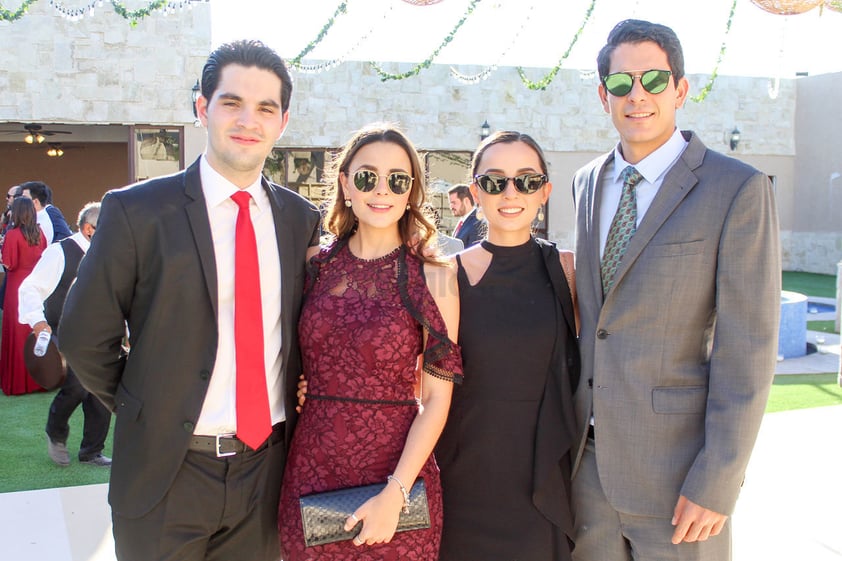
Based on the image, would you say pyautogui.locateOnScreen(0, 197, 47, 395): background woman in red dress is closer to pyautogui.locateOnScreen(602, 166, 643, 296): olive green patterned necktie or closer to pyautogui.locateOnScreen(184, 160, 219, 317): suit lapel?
pyautogui.locateOnScreen(184, 160, 219, 317): suit lapel

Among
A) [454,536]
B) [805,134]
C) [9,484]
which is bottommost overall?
[9,484]

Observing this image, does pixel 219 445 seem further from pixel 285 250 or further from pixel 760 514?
pixel 760 514

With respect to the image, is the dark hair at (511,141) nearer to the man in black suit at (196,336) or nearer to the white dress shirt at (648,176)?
the white dress shirt at (648,176)

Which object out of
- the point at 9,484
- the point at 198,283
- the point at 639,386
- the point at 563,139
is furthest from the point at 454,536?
the point at 563,139

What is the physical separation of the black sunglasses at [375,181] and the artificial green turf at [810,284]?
17.6 meters

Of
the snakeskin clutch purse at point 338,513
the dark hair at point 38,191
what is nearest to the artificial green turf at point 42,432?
the dark hair at point 38,191

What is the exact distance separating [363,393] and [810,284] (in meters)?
20.5

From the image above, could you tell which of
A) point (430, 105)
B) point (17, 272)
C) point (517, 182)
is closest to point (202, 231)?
point (517, 182)

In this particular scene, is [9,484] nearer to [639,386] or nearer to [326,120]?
[639,386]

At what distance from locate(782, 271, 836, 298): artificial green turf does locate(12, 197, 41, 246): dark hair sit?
16.6 metres

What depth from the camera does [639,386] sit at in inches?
89.0

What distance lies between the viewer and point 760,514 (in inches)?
171

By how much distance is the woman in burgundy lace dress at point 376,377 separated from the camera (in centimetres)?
220

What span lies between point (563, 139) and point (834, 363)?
11.0m
